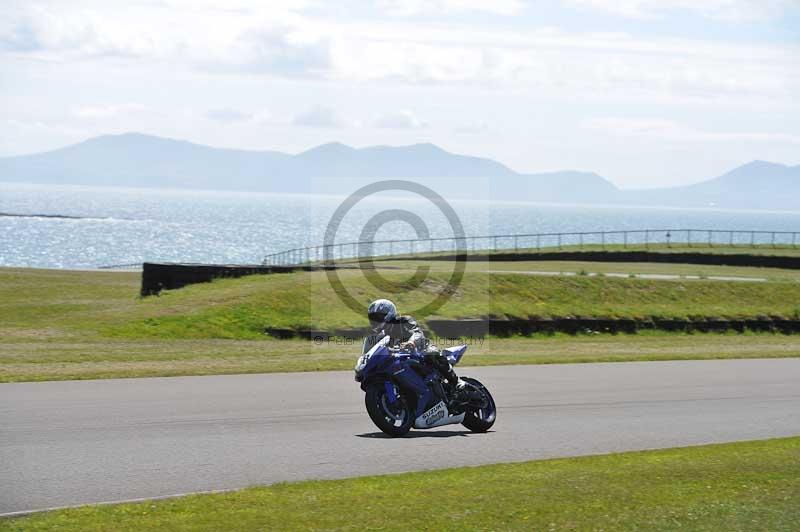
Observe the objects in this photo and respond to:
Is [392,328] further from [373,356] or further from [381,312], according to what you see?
[373,356]

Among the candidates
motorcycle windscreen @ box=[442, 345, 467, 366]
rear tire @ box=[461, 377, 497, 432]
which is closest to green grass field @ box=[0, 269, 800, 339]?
rear tire @ box=[461, 377, 497, 432]

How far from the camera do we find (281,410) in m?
15.4

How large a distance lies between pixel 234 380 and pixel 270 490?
8602 millimetres

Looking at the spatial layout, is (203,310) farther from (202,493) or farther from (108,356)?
(202,493)

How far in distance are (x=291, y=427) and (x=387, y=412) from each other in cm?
127

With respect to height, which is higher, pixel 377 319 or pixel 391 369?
pixel 377 319

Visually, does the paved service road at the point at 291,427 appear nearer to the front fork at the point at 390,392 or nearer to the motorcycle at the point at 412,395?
the motorcycle at the point at 412,395

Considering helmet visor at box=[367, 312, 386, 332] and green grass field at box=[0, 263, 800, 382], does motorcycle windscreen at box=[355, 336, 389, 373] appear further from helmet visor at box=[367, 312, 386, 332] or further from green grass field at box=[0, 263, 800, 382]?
green grass field at box=[0, 263, 800, 382]

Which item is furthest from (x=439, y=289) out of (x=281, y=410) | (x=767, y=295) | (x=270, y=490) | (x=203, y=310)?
(x=270, y=490)

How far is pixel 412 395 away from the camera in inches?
541

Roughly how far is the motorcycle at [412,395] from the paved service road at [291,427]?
0.22 m

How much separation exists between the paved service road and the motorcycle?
0.22 meters

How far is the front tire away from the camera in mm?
13484

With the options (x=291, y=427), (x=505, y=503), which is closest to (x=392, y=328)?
(x=291, y=427)
